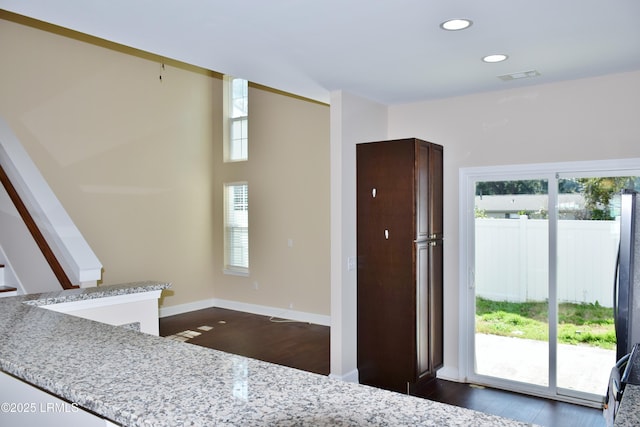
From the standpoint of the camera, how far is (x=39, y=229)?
350 cm

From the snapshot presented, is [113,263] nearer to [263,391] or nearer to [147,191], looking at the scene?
[147,191]

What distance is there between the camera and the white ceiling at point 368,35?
7.77 feet

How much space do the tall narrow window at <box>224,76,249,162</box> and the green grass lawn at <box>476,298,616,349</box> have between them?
14.8 ft

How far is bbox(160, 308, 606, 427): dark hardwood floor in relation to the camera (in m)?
3.71

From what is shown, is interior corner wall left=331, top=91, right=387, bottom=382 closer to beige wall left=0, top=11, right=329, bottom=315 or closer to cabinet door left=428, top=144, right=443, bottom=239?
cabinet door left=428, top=144, right=443, bottom=239

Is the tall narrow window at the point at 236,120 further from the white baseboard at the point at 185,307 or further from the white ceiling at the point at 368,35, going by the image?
the white ceiling at the point at 368,35

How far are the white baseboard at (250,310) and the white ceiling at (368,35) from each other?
145 inches

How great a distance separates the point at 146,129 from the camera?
677 cm

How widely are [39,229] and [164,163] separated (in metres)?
3.64

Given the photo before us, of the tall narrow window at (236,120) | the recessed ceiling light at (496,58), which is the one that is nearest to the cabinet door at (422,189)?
the recessed ceiling light at (496,58)

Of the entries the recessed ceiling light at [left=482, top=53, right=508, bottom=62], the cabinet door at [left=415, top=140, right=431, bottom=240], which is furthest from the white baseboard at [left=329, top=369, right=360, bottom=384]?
the recessed ceiling light at [left=482, top=53, right=508, bottom=62]

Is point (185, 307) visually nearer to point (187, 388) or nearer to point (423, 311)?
point (423, 311)

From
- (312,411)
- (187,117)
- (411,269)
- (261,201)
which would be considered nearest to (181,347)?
(312,411)

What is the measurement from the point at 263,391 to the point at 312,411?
15 centimetres
